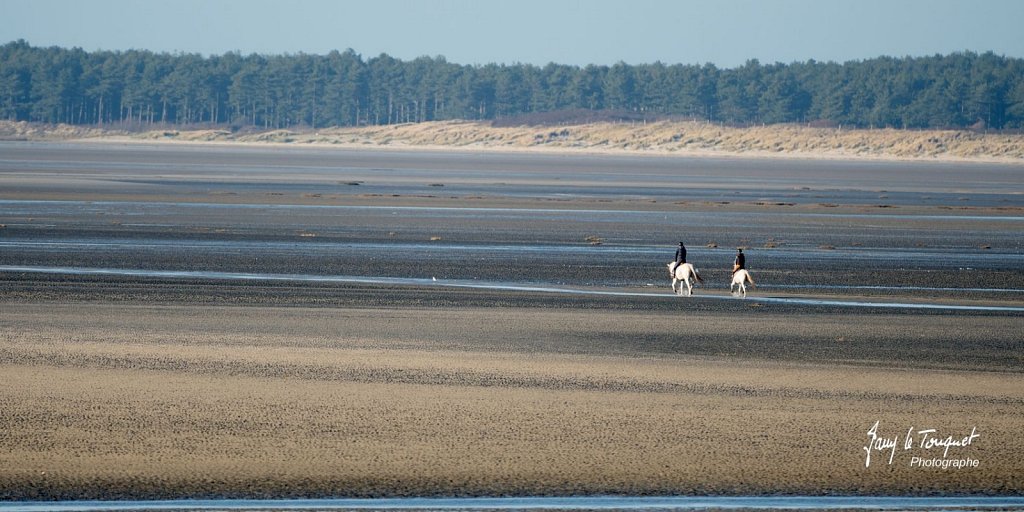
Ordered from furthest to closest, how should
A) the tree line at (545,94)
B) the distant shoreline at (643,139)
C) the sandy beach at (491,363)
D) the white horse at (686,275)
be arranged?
the tree line at (545,94)
the distant shoreline at (643,139)
the white horse at (686,275)
the sandy beach at (491,363)

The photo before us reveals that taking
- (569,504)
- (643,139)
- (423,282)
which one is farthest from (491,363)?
(643,139)

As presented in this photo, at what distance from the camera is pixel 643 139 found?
140m

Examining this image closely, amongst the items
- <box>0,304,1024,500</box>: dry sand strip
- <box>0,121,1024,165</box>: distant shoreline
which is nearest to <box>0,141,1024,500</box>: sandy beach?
<box>0,304,1024,500</box>: dry sand strip

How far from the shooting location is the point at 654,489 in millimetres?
8258

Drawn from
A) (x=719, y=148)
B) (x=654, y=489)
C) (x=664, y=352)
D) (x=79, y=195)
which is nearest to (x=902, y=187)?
(x=79, y=195)

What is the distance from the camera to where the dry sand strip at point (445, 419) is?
8398mm

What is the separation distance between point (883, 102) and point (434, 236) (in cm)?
13941

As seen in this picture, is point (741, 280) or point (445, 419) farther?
point (741, 280)
